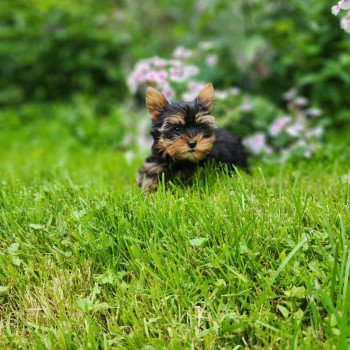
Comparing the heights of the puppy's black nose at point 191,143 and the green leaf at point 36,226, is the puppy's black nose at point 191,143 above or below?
above

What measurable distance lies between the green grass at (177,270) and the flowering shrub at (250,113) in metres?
2.42

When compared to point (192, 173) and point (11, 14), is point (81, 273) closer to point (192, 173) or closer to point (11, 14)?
point (192, 173)

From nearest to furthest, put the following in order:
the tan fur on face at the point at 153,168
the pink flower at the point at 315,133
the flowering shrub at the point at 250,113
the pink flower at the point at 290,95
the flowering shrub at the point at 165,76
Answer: the tan fur on face at the point at 153,168 → the flowering shrub at the point at 165,76 → the flowering shrub at the point at 250,113 → the pink flower at the point at 315,133 → the pink flower at the point at 290,95

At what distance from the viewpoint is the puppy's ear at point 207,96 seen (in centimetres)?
418

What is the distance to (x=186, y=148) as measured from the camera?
12.7ft

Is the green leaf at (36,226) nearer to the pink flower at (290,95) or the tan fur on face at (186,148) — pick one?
the tan fur on face at (186,148)

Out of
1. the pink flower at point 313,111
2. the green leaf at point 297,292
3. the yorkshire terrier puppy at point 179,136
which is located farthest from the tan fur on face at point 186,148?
the pink flower at point 313,111

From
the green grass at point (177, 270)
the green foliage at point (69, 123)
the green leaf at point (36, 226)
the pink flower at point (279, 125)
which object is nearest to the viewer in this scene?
the green grass at point (177, 270)

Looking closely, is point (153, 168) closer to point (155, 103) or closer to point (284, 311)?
point (155, 103)

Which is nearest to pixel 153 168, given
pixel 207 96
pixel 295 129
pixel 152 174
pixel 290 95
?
pixel 152 174

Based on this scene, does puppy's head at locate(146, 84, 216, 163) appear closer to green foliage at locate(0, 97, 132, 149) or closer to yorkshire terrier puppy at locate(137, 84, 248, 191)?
yorkshire terrier puppy at locate(137, 84, 248, 191)

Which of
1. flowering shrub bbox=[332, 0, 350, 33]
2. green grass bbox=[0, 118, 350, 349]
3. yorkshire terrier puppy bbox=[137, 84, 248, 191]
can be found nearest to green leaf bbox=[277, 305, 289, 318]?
green grass bbox=[0, 118, 350, 349]

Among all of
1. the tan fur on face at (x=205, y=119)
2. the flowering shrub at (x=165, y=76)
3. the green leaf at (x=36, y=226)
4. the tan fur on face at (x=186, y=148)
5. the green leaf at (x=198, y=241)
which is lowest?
the green leaf at (x=198, y=241)

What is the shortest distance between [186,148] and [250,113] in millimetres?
3485
